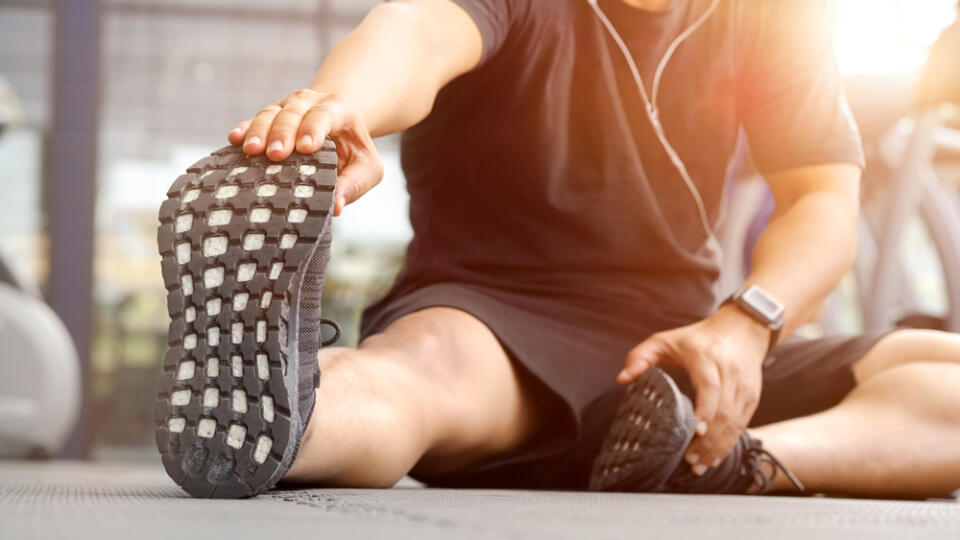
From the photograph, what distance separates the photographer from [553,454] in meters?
0.97

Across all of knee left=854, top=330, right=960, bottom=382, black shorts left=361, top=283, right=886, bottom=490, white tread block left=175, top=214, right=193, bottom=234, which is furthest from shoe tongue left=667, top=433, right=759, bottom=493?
white tread block left=175, top=214, right=193, bottom=234

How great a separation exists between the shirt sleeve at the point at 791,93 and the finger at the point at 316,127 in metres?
0.64

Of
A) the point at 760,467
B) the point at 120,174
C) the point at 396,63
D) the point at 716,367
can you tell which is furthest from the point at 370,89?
the point at 120,174

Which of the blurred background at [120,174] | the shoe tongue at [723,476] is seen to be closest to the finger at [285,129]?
the shoe tongue at [723,476]

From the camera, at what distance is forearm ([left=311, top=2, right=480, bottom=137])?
2.42 ft

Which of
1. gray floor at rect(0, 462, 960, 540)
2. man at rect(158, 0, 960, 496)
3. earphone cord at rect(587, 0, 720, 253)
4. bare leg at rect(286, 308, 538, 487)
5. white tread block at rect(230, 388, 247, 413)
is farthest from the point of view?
earphone cord at rect(587, 0, 720, 253)

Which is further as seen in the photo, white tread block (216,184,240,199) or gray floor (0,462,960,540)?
white tread block (216,184,240,199)

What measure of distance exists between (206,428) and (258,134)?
0.60 feet

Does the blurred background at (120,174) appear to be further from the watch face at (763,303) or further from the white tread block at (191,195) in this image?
the white tread block at (191,195)

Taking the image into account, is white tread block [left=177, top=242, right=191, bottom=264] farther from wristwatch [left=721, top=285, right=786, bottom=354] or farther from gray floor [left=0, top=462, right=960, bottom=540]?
wristwatch [left=721, top=285, right=786, bottom=354]

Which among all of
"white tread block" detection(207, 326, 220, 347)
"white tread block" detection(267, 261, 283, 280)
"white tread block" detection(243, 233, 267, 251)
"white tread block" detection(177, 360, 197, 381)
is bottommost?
"white tread block" detection(177, 360, 197, 381)

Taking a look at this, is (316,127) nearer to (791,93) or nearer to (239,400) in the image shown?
(239,400)

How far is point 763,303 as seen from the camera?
3.10 feet

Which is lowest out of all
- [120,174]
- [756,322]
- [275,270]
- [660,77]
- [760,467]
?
[120,174]
